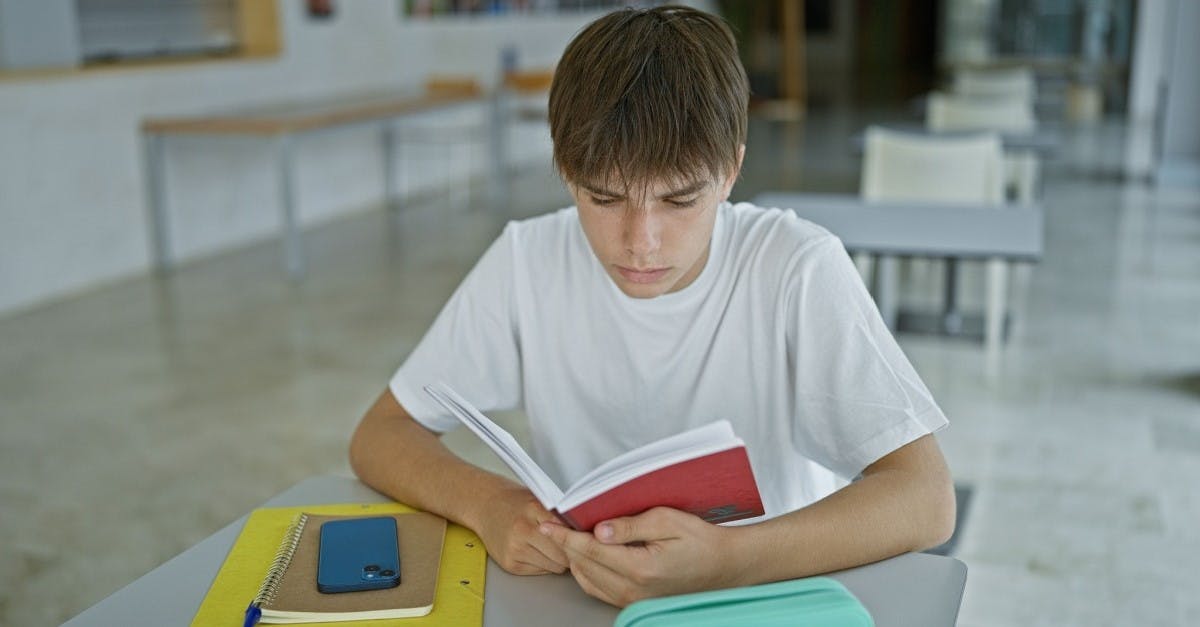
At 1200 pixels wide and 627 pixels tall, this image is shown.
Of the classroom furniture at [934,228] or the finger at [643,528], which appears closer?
the finger at [643,528]

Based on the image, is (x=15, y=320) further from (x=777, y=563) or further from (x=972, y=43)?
(x=972, y=43)

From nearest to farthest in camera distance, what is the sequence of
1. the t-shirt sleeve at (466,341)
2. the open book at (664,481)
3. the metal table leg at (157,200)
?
the open book at (664,481), the t-shirt sleeve at (466,341), the metal table leg at (157,200)

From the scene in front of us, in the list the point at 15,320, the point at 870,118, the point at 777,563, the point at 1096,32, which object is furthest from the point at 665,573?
the point at 1096,32

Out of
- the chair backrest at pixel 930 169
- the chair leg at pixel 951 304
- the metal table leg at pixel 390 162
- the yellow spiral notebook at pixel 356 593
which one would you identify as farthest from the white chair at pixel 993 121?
the yellow spiral notebook at pixel 356 593

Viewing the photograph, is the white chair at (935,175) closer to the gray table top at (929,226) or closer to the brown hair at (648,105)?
the gray table top at (929,226)

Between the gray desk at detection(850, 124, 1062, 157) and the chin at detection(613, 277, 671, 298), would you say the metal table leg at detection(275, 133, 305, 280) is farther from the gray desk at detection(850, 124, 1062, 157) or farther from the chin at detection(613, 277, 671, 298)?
the chin at detection(613, 277, 671, 298)

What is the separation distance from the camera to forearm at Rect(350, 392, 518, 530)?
1.35m

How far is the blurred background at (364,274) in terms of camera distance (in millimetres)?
3059

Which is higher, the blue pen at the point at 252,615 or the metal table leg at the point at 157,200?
the blue pen at the point at 252,615

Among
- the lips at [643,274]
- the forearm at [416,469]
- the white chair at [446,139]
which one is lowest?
the white chair at [446,139]

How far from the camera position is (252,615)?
3.69 feet

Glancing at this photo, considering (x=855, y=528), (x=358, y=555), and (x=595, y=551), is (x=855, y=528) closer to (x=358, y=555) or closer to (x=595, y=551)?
(x=595, y=551)

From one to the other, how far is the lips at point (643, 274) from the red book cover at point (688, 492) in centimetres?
28

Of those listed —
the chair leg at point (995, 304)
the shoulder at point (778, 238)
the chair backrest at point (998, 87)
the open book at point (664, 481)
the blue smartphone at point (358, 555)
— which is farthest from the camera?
the chair backrest at point (998, 87)
